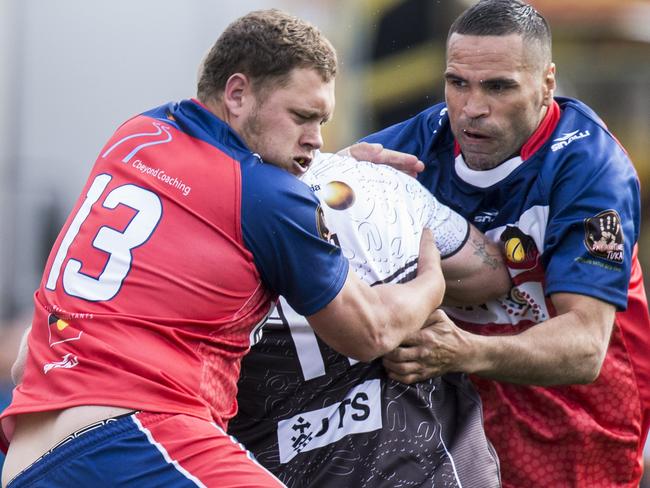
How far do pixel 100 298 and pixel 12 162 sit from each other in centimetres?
649

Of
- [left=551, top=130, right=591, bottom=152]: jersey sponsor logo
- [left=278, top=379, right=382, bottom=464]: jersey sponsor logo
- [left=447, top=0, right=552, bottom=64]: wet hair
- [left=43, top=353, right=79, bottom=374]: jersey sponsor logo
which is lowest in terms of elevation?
[left=278, top=379, right=382, bottom=464]: jersey sponsor logo

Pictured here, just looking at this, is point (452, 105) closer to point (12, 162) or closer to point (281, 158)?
point (281, 158)

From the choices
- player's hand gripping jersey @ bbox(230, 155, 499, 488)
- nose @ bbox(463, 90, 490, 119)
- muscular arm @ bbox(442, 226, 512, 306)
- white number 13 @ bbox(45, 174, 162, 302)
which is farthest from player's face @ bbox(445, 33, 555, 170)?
white number 13 @ bbox(45, 174, 162, 302)

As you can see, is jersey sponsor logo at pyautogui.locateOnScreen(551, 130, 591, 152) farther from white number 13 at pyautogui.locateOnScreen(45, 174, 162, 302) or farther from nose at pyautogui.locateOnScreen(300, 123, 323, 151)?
white number 13 at pyautogui.locateOnScreen(45, 174, 162, 302)

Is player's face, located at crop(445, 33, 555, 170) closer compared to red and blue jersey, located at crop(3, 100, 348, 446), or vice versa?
red and blue jersey, located at crop(3, 100, 348, 446)

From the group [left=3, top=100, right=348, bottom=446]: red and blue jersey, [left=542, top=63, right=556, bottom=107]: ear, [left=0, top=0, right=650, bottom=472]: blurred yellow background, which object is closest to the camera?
[left=3, top=100, right=348, bottom=446]: red and blue jersey

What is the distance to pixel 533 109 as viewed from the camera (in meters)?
4.51

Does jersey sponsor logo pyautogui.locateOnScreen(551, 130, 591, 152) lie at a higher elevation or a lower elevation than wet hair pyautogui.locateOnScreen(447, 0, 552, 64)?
lower

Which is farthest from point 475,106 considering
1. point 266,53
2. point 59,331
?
point 59,331

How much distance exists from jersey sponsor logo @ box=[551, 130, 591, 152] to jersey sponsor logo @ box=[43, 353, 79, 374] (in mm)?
2014

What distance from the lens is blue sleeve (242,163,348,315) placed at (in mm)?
3338

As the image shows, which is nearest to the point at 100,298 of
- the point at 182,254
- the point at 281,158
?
the point at 182,254

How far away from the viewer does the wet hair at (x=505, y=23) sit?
179 inches

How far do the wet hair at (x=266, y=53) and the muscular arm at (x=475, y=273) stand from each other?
909 millimetres
